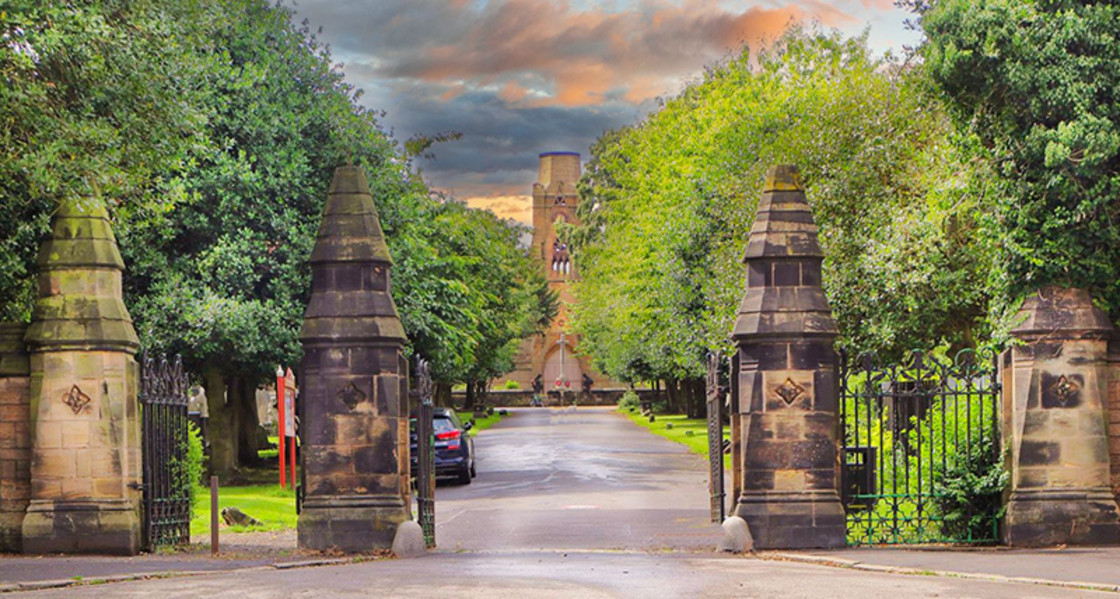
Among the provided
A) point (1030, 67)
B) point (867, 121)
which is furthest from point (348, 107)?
point (1030, 67)

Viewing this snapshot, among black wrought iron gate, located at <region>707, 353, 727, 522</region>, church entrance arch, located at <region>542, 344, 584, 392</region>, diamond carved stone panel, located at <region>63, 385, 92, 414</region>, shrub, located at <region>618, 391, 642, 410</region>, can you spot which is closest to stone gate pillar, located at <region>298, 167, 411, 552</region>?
diamond carved stone panel, located at <region>63, 385, 92, 414</region>

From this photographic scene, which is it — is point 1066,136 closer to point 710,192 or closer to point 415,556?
point 415,556

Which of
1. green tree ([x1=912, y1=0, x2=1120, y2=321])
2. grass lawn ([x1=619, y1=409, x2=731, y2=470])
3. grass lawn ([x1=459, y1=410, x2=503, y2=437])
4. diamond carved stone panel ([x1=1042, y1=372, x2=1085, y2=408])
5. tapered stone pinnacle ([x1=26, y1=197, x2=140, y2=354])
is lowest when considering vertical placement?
grass lawn ([x1=459, y1=410, x2=503, y2=437])

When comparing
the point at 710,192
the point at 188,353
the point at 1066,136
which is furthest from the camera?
the point at 710,192

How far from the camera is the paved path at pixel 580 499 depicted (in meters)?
18.3

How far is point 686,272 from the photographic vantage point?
3741cm

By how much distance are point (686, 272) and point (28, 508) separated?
2427 cm

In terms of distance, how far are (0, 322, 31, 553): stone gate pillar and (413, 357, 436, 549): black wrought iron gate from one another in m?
4.11

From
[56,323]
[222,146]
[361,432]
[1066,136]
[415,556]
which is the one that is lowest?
[415,556]

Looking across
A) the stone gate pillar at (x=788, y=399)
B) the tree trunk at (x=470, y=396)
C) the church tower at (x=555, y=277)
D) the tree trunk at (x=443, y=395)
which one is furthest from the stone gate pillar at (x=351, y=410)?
the church tower at (x=555, y=277)

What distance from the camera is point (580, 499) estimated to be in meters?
25.6

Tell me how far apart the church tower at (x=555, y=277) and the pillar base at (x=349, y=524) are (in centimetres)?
8213

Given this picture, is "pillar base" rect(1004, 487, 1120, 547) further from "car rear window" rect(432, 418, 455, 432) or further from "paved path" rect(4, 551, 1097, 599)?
"car rear window" rect(432, 418, 455, 432)

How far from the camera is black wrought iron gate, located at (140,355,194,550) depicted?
15492mm
